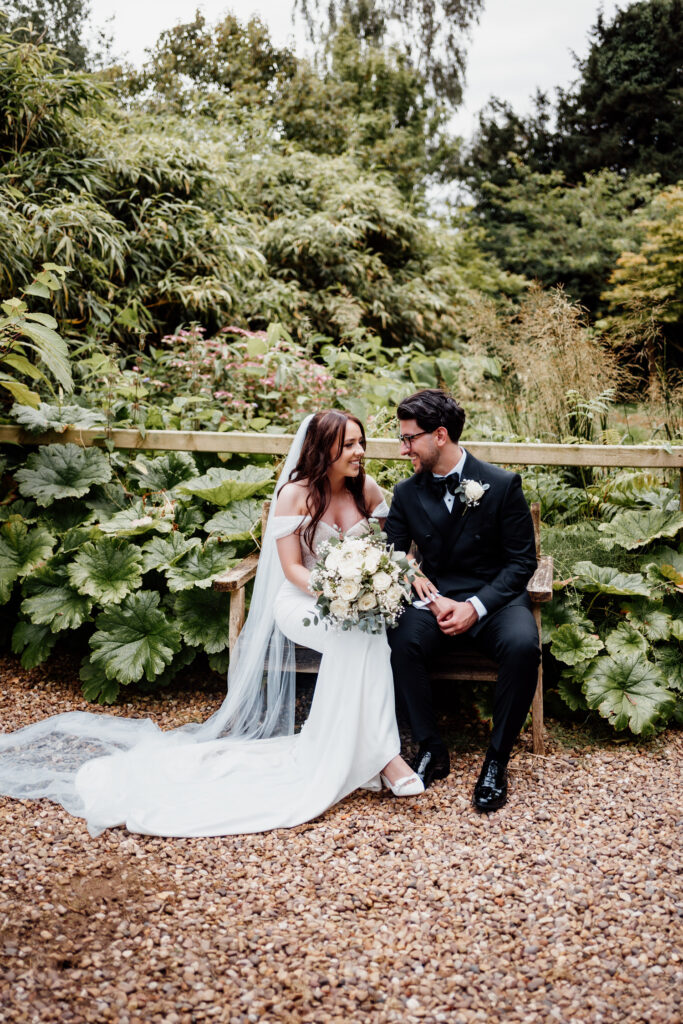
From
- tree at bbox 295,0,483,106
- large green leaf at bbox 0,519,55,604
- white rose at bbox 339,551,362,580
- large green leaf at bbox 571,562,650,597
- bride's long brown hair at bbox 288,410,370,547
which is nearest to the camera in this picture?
white rose at bbox 339,551,362,580

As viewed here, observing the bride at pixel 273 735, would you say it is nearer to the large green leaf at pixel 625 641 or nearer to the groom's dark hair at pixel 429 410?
the groom's dark hair at pixel 429 410

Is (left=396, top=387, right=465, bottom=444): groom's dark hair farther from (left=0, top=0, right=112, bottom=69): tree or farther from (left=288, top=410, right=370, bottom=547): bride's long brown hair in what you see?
(left=0, top=0, right=112, bottom=69): tree

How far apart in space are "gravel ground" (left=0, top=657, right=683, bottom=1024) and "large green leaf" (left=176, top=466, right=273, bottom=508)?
1581 millimetres

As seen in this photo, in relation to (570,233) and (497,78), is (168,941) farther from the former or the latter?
(497,78)

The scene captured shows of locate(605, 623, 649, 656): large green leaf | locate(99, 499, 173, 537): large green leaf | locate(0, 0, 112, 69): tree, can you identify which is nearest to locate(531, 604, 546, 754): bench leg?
locate(605, 623, 649, 656): large green leaf

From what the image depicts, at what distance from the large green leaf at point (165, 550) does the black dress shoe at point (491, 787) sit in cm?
165

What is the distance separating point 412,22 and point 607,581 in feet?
47.4

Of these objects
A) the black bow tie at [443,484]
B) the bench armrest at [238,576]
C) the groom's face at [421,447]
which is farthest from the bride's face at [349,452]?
the bench armrest at [238,576]

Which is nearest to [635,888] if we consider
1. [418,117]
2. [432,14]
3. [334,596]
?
[334,596]

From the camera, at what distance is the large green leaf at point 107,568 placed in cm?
354

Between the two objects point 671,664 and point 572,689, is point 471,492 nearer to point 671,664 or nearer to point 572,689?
point 572,689

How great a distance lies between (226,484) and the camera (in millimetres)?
3740

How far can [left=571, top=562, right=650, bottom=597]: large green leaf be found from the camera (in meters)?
3.40

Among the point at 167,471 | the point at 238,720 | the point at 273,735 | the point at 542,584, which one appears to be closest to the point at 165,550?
the point at 167,471
